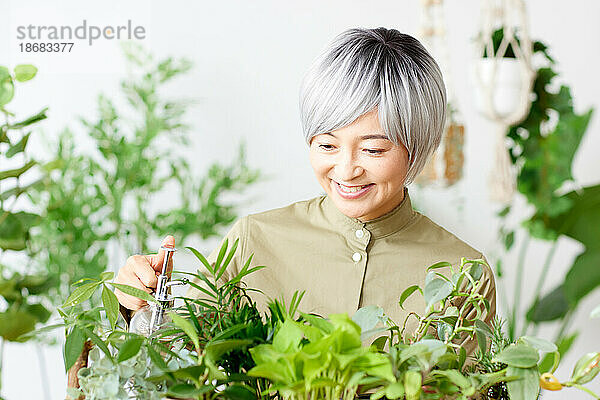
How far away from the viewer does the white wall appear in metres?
2.40

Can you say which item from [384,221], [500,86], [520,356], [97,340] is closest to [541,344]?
[520,356]

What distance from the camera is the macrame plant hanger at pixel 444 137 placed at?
209 centimetres

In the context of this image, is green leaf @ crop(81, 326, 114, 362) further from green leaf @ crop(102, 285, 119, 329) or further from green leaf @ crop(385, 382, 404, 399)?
green leaf @ crop(385, 382, 404, 399)

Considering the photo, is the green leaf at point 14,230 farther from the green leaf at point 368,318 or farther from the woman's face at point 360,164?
the woman's face at point 360,164

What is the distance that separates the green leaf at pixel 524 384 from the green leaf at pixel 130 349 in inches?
8.9

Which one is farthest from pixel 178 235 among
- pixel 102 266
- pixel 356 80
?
pixel 356 80

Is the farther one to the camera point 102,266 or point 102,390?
point 102,266

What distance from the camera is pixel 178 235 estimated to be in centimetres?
204

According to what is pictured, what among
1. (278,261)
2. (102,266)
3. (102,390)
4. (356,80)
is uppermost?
(356,80)

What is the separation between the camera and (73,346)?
428 mm

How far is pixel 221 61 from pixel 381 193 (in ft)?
5.41

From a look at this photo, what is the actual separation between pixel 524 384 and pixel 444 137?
1.78 metres

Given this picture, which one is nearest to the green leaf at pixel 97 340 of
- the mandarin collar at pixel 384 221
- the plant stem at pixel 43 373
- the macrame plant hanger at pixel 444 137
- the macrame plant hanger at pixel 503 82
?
the mandarin collar at pixel 384 221

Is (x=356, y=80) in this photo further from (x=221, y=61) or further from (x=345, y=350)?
(x=221, y=61)
